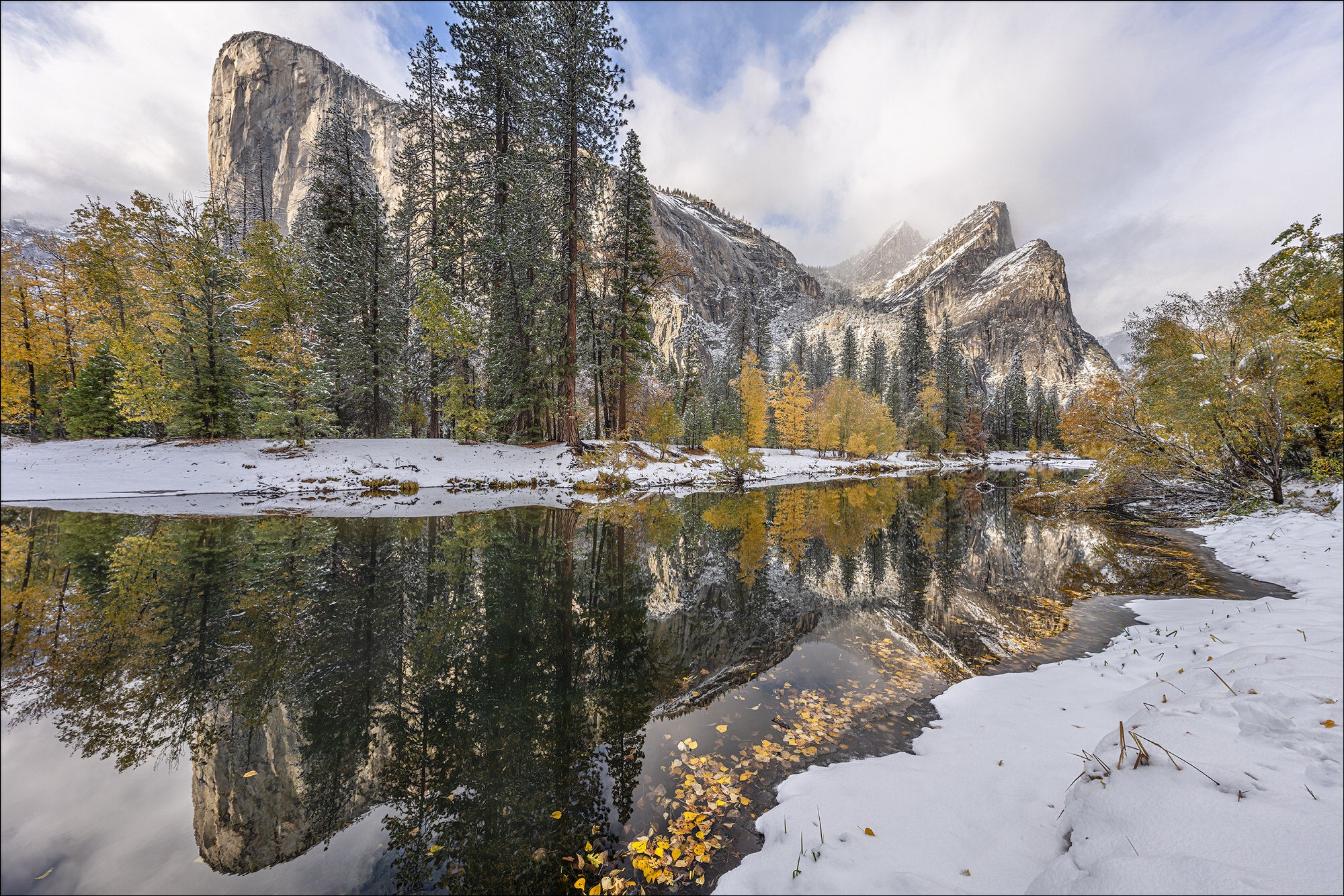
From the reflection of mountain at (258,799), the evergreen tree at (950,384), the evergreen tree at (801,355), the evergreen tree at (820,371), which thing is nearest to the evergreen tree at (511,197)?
the reflection of mountain at (258,799)

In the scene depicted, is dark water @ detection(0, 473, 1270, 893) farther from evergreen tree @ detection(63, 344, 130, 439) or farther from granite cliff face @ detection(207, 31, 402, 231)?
granite cliff face @ detection(207, 31, 402, 231)

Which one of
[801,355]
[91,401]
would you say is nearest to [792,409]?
[801,355]

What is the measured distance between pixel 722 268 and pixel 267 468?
140 metres

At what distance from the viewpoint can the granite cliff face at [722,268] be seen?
284ft

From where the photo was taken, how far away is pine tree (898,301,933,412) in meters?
57.7

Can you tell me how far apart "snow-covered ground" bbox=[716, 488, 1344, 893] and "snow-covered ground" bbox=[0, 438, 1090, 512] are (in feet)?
62.3

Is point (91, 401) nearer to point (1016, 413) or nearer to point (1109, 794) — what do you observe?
point (1109, 794)

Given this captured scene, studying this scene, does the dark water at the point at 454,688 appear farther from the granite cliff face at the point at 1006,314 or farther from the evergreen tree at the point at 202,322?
the granite cliff face at the point at 1006,314

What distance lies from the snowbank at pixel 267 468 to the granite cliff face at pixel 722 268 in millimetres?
17774

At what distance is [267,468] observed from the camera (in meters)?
17.6

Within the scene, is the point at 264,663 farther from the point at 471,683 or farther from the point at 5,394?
the point at 5,394

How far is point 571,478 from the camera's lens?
843 inches

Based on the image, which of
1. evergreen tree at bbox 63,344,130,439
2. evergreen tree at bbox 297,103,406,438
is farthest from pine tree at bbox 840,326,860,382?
evergreen tree at bbox 63,344,130,439

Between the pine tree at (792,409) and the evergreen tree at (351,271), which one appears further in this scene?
the pine tree at (792,409)
